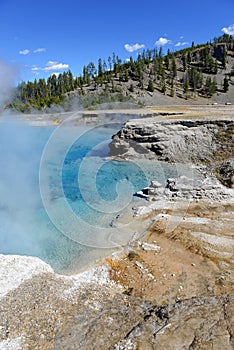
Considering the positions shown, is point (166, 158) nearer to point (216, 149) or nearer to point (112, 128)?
point (216, 149)

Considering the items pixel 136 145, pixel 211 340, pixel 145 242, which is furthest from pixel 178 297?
pixel 136 145

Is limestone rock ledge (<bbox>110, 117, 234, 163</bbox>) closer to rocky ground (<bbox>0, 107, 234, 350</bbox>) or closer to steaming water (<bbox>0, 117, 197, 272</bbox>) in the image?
steaming water (<bbox>0, 117, 197, 272</bbox>)

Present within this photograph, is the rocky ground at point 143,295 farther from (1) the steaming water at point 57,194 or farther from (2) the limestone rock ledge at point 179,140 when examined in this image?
(2) the limestone rock ledge at point 179,140

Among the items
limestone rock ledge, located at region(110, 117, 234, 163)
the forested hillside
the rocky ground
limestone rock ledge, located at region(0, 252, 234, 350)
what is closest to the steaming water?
the rocky ground

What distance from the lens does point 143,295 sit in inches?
358

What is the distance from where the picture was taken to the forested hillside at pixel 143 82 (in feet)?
233

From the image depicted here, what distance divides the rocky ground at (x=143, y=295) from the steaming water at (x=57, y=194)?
1.58 m

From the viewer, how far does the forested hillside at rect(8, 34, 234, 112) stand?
70.9 metres

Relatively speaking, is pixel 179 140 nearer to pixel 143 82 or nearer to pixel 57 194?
pixel 57 194

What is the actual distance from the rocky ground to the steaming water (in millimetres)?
1584

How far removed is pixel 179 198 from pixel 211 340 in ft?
33.2

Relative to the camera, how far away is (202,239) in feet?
40.3

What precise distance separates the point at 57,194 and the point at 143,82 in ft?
239

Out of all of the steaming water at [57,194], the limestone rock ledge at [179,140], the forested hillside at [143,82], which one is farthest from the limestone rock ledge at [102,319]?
the forested hillside at [143,82]
